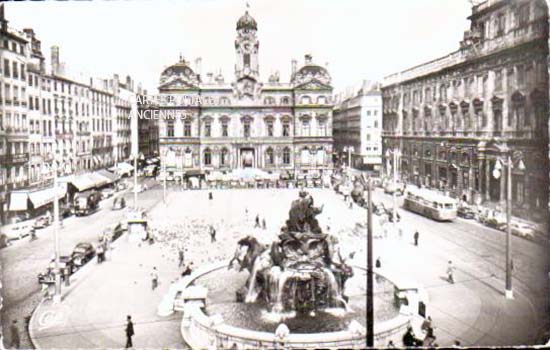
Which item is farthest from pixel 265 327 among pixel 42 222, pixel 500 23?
pixel 500 23

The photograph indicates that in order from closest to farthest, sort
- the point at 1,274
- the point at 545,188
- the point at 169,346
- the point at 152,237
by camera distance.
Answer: the point at 169,346, the point at 545,188, the point at 1,274, the point at 152,237

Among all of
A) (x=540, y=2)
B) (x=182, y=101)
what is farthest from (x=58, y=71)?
(x=540, y=2)

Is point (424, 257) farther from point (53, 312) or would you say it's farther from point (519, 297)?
point (53, 312)

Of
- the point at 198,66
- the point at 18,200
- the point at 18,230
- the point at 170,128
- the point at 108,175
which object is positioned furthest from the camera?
the point at 108,175

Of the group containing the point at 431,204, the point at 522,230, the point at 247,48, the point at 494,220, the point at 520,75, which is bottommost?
the point at 522,230

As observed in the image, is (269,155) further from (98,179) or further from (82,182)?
(82,182)

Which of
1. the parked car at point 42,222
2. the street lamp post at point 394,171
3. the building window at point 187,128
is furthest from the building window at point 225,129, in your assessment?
the parked car at point 42,222
